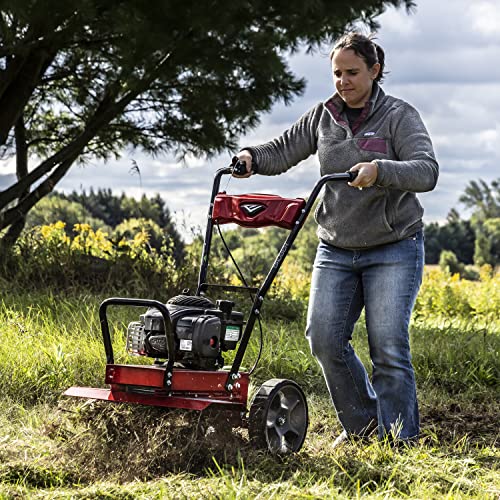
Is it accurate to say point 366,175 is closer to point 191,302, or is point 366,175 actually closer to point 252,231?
point 191,302

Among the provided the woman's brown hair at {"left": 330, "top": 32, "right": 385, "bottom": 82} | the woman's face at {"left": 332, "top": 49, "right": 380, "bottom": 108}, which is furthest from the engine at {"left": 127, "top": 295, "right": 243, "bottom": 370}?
the woman's brown hair at {"left": 330, "top": 32, "right": 385, "bottom": 82}

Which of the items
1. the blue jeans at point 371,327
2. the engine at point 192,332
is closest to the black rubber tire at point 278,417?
the engine at point 192,332

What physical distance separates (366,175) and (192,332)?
2.81ft

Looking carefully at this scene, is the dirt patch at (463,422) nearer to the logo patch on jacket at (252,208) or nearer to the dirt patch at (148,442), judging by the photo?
the dirt patch at (148,442)

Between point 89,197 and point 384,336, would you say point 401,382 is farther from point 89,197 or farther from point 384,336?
point 89,197

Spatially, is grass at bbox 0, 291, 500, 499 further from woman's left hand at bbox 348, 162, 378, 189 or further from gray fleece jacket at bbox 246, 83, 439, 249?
woman's left hand at bbox 348, 162, 378, 189

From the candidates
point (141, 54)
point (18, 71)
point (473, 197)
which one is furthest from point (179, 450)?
point (473, 197)

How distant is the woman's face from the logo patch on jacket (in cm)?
62

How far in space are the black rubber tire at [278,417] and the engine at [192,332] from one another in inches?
8.6

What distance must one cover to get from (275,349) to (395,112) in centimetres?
227

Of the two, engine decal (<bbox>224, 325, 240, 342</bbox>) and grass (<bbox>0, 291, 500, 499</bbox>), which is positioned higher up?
engine decal (<bbox>224, 325, 240, 342</bbox>)

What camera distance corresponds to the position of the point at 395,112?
3535 millimetres

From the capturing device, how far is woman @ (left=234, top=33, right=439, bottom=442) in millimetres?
3518

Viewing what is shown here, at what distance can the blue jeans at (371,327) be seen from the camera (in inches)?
141
